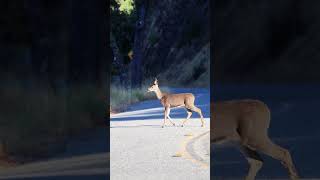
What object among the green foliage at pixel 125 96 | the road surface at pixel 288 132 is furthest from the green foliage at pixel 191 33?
the road surface at pixel 288 132

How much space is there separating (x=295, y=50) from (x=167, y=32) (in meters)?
21.9

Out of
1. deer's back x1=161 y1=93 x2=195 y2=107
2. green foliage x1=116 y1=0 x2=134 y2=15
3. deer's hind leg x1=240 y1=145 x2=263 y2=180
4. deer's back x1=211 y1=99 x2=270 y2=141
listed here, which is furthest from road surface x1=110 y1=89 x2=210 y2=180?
green foliage x1=116 y1=0 x2=134 y2=15

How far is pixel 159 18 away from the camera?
24922 millimetres

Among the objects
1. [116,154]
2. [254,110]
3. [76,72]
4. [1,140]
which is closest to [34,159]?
[1,140]

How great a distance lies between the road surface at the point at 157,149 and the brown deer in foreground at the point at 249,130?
2.17 meters

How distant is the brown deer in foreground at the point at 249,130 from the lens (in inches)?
216

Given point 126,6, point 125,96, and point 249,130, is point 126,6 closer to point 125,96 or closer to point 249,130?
point 125,96

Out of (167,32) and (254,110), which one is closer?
(254,110)

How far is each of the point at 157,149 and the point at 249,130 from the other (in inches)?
191

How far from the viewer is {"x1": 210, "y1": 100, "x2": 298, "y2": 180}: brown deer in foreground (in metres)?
5.49

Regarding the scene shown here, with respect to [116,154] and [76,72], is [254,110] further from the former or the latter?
[116,154]

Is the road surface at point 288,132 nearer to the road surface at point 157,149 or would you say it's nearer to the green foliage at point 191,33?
the road surface at point 157,149

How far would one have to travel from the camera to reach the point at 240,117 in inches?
226

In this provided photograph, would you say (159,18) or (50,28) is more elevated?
(159,18)
